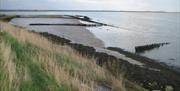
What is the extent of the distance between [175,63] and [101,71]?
63.9 feet

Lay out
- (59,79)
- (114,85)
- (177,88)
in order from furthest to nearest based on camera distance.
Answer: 1. (177,88)
2. (114,85)
3. (59,79)

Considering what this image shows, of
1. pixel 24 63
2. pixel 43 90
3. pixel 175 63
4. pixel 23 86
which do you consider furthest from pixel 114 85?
pixel 175 63

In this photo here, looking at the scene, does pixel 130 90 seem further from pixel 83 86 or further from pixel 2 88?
pixel 2 88

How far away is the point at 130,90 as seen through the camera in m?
10.2

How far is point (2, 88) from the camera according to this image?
4.81 meters

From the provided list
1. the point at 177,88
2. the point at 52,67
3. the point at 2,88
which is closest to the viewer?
A: the point at 2,88

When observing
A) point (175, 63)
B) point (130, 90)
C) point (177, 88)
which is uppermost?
point (130, 90)

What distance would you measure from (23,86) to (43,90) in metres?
0.63

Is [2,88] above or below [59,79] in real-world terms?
above

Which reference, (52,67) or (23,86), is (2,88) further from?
(52,67)

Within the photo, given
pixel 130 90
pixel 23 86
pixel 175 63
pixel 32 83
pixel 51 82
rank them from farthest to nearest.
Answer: pixel 175 63 < pixel 130 90 < pixel 51 82 < pixel 32 83 < pixel 23 86

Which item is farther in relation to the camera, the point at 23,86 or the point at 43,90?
the point at 43,90

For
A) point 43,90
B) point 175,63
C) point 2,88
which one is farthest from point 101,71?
point 175,63

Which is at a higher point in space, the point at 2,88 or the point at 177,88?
the point at 2,88
